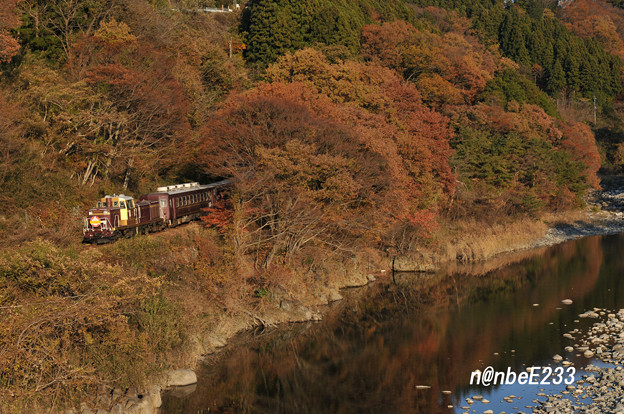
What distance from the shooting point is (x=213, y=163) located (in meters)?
33.1

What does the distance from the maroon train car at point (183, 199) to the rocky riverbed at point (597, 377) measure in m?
17.9

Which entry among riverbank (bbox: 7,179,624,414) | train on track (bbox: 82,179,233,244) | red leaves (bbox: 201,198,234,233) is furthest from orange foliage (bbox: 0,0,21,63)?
red leaves (bbox: 201,198,234,233)

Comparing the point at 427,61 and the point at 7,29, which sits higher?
the point at 7,29

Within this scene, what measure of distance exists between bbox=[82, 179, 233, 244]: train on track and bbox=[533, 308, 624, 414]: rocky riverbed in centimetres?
1805

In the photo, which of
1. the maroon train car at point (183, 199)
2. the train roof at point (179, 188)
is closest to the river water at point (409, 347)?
the maroon train car at point (183, 199)

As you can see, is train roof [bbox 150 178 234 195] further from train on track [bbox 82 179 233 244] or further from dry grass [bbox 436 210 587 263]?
dry grass [bbox 436 210 587 263]

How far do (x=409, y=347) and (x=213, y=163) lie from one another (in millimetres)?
13926

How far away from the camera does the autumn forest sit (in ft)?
62.4

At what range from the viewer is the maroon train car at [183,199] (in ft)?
104

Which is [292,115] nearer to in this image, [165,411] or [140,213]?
[140,213]

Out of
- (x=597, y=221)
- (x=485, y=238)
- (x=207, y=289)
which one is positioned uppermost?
(x=207, y=289)

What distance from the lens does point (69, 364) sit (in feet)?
57.8

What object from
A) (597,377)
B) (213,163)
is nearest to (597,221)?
(213,163)

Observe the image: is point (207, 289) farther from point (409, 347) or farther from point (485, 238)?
point (485, 238)
